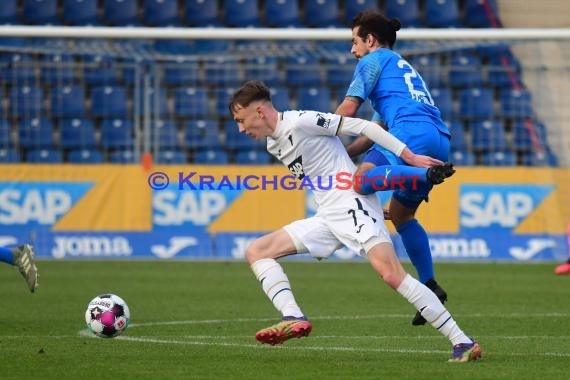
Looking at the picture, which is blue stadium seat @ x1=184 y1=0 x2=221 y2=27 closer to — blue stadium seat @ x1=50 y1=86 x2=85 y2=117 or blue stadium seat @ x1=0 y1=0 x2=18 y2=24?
blue stadium seat @ x1=0 y1=0 x2=18 y2=24

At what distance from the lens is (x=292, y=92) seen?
2088cm

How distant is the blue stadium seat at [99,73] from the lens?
19781 mm

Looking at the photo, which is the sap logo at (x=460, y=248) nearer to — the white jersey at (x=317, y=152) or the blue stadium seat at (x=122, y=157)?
the blue stadium seat at (x=122, y=157)

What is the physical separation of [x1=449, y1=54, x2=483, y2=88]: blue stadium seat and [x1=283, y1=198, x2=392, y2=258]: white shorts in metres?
12.4

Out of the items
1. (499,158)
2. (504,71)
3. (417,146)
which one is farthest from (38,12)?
(417,146)

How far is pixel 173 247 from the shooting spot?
1903 cm

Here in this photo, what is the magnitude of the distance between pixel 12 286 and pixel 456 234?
7.39 meters

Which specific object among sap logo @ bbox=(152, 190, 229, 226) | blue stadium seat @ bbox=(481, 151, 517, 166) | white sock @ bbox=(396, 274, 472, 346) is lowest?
sap logo @ bbox=(152, 190, 229, 226)

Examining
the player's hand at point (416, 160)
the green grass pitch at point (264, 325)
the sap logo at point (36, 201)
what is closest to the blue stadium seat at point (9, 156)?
the sap logo at point (36, 201)

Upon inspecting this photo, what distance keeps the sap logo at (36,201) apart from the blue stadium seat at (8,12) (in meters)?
5.49

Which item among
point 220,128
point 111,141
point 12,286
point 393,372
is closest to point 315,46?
point 220,128

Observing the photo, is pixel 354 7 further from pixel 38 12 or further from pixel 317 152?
pixel 317 152

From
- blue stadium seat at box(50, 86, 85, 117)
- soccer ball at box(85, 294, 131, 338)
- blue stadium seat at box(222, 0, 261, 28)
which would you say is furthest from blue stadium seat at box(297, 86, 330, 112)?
soccer ball at box(85, 294, 131, 338)

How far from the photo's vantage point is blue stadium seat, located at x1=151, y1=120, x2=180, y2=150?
19.5m
